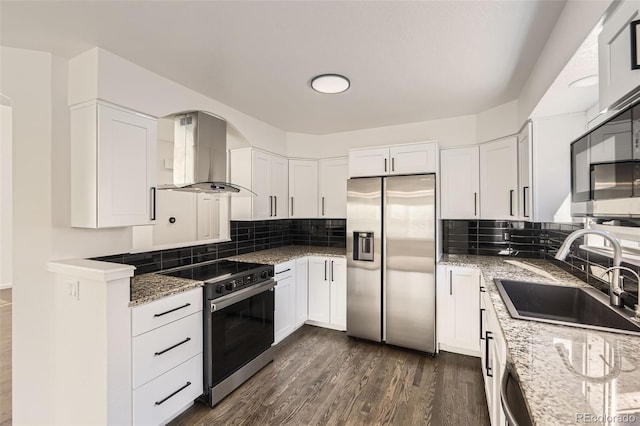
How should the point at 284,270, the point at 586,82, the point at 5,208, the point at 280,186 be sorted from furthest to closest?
the point at 5,208
the point at 280,186
the point at 284,270
the point at 586,82

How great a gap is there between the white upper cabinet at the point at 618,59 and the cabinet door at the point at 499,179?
1857mm

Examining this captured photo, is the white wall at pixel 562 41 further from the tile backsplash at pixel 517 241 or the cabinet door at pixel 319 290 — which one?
the cabinet door at pixel 319 290

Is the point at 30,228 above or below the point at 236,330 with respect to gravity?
above

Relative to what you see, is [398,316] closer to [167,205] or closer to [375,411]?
[375,411]

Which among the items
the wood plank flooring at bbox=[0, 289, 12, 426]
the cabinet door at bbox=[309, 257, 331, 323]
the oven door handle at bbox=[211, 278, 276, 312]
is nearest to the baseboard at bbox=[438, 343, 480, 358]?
the cabinet door at bbox=[309, 257, 331, 323]

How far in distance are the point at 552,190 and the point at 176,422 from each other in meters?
3.26

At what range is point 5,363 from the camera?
8.48 ft

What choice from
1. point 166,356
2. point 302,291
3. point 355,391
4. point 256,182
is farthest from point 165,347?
point 256,182

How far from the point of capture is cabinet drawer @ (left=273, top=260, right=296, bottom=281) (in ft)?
9.59

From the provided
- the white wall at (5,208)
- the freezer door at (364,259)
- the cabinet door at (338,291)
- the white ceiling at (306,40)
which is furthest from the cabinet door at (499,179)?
the white wall at (5,208)

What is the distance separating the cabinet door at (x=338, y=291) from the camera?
3359 mm

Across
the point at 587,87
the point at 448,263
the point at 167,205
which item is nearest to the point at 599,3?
the point at 587,87

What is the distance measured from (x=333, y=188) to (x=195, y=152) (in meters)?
1.85

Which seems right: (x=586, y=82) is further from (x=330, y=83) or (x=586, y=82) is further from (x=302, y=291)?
(x=302, y=291)
